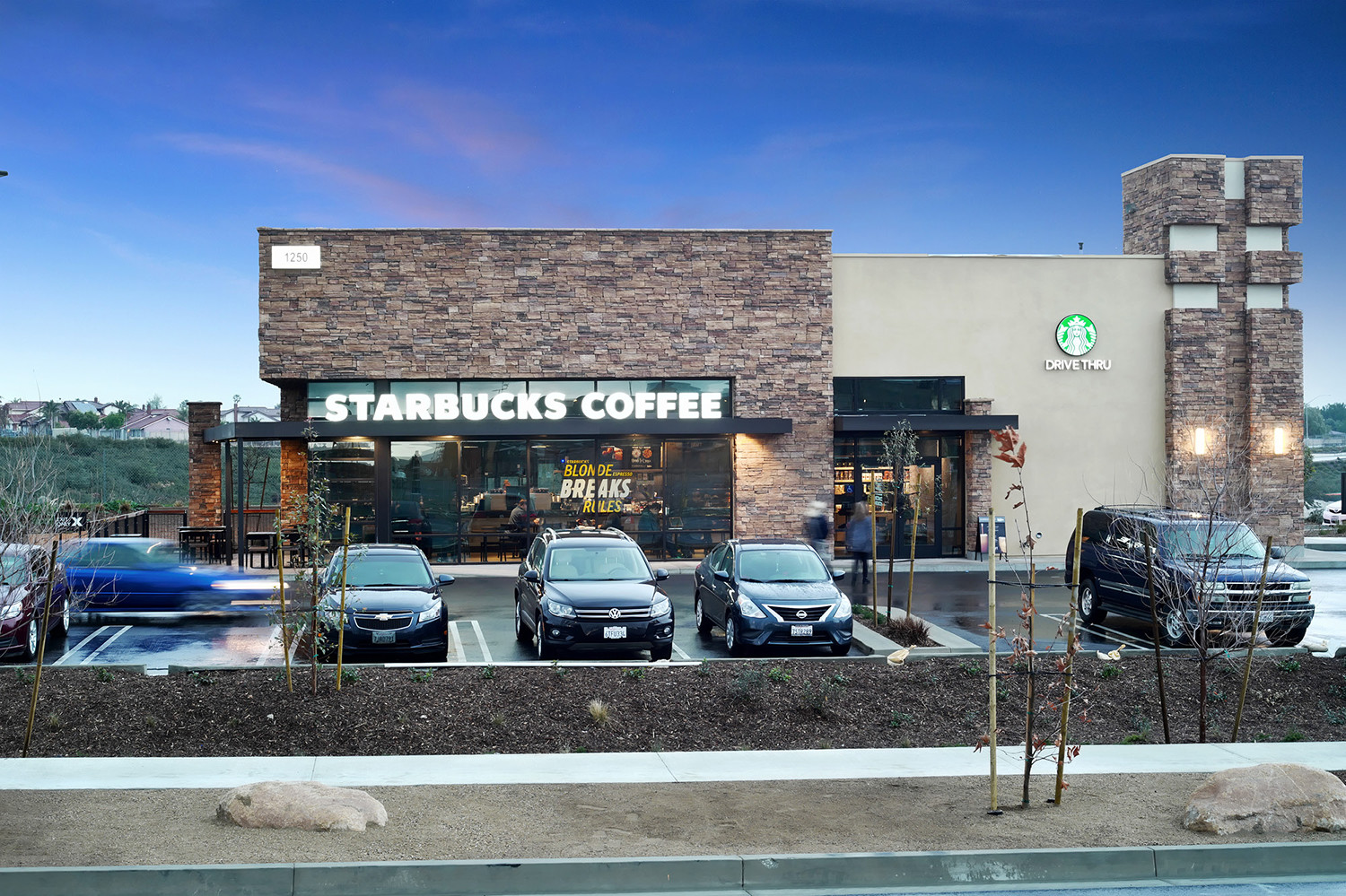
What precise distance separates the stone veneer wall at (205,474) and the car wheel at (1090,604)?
22.5 meters

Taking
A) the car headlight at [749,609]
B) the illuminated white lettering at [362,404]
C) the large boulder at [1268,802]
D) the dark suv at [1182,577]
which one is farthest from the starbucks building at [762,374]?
the large boulder at [1268,802]

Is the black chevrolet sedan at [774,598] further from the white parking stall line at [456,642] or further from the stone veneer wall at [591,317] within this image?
the stone veneer wall at [591,317]

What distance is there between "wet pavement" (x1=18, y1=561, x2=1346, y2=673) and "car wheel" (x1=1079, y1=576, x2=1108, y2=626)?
0.26 m

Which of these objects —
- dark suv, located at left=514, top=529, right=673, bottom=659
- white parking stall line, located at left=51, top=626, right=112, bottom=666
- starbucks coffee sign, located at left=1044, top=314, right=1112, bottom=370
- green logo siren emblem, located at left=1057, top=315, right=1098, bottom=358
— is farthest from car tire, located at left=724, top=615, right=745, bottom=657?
green logo siren emblem, located at left=1057, top=315, right=1098, bottom=358

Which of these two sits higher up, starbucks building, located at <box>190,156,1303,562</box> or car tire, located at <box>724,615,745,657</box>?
starbucks building, located at <box>190,156,1303,562</box>

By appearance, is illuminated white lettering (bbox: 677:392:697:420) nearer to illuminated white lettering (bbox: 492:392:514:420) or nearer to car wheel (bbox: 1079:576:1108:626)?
illuminated white lettering (bbox: 492:392:514:420)

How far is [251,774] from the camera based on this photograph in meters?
9.83

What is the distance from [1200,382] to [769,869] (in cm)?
2795

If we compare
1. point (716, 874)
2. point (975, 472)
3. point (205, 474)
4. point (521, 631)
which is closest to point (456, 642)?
point (521, 631)

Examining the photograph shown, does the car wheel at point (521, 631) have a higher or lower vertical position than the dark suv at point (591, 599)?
lower

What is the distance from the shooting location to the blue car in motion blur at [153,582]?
A: 18906 millimetres

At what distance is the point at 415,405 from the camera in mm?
A: 28953

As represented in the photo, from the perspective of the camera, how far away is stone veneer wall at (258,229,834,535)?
1120 inches

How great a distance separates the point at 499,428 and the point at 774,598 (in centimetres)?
1332
